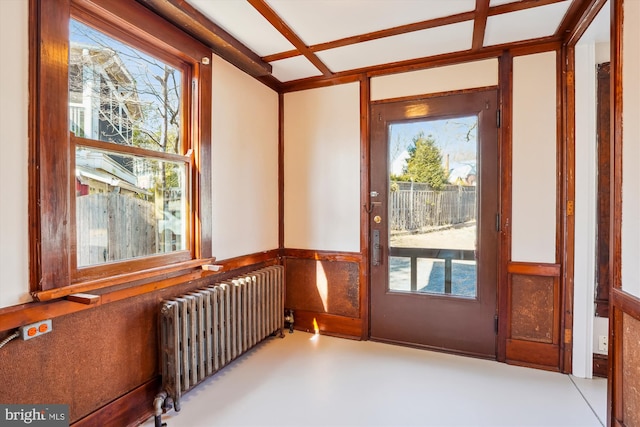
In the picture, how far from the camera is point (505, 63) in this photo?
2568 millimetres

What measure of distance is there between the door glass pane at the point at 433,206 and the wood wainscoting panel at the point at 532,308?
32 cm

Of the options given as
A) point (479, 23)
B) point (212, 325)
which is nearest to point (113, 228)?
point (212, 325)

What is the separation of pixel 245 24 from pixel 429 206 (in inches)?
82.0

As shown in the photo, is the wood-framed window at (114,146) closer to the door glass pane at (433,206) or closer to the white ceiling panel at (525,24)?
the door glass pane at (433,206)

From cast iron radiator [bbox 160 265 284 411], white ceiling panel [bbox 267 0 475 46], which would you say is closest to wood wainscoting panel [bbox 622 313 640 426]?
white ceiling panel [bbox 267 0 475 46]

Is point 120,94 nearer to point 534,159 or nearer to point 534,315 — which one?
point 534,159

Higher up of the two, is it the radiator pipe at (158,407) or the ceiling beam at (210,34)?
the ceiling beam at (210,34)

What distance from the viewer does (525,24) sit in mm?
2227

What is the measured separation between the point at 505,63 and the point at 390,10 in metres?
1.16

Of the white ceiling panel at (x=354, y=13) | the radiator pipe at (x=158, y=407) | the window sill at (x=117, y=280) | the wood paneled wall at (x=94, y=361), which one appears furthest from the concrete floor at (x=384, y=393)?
the white ceiling panel at (x=354, y=13)

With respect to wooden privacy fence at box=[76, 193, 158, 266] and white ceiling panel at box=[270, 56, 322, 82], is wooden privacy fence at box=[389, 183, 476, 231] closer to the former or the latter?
white ceiling panel at box=[270, 56, 322, 82]

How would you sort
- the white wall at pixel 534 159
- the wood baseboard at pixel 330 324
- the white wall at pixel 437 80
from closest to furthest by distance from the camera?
the white wall at pixel 534 159 → the white wall at pixel 437 80 → the wood baseboard at pixel 330 324

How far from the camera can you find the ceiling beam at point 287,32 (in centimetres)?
201

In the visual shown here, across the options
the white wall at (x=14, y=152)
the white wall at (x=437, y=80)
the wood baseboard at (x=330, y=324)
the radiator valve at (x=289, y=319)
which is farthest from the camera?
the radiator valve at (x=289, y=319)
